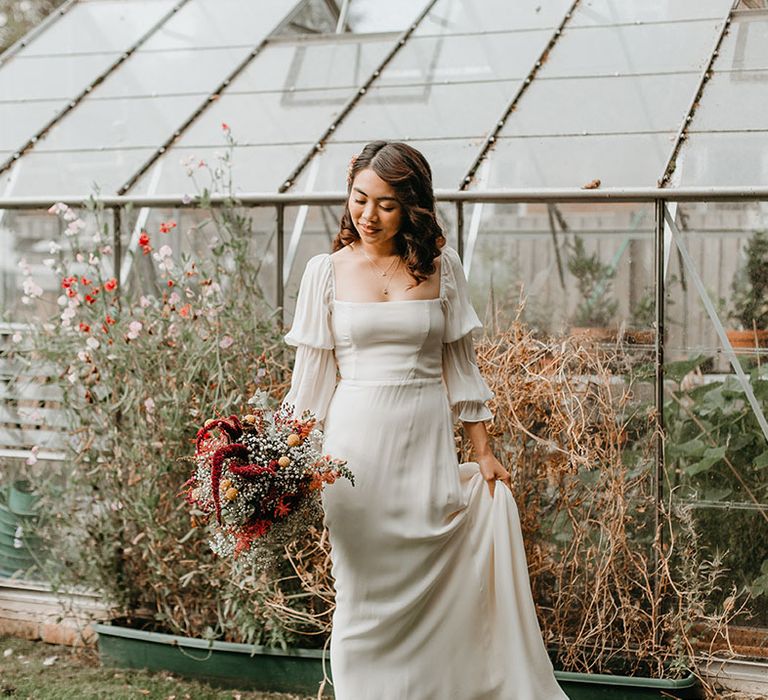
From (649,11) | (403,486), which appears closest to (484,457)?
(403,486)

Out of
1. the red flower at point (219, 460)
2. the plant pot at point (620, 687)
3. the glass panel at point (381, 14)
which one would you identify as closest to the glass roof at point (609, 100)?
the glass panel at point (381, 14)

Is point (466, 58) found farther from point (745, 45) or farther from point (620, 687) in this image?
point (620, 687)

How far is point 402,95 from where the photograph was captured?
6.09 m

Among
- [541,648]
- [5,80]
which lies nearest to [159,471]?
[541,648]

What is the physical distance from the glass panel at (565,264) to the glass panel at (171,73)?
218cm

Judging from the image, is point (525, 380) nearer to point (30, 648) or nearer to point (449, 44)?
point (449, 44)

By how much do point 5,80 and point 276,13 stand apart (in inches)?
68.7

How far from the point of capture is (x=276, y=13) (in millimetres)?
7262

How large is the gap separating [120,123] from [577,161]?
2.69 metres

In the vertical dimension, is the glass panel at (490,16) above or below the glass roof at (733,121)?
above

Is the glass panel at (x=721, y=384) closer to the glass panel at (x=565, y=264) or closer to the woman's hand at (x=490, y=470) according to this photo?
the glass panel at (x=565, y=264)

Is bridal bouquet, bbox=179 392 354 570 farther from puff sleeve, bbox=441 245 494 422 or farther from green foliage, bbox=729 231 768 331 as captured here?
green foliage, bbox=729 231 768 331

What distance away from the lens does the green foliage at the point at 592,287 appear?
510 cm

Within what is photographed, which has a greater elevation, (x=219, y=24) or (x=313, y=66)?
(x=219, y=24)
